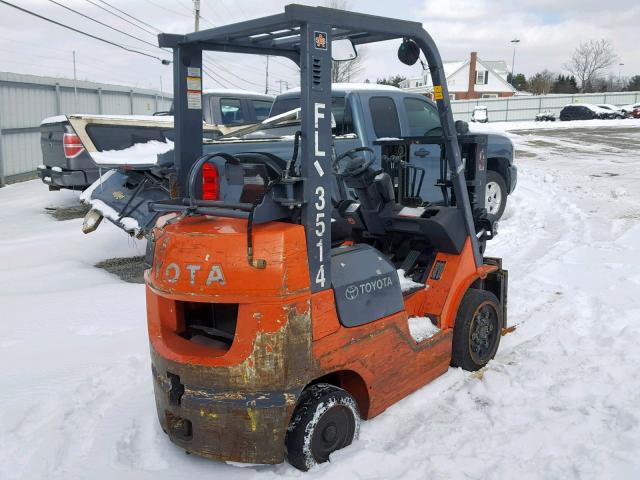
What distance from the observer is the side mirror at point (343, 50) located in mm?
3115

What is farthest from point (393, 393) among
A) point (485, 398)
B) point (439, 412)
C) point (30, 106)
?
point (30, 106)

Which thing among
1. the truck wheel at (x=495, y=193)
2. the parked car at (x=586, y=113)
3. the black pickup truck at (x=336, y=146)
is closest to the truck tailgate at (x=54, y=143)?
the black pickup truck at (x=336, y=146)

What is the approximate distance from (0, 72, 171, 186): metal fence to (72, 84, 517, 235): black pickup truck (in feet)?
24.7

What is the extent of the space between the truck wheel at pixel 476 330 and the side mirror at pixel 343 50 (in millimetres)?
1859

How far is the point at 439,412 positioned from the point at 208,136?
6398mm

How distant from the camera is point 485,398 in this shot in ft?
12.0

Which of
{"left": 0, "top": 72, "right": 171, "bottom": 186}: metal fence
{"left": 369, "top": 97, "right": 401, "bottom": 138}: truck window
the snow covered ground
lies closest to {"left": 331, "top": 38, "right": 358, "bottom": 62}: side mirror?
the snow covered ground

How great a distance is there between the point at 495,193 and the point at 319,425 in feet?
21.8

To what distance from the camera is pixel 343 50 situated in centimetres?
315

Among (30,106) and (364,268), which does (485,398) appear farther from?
(30,106)

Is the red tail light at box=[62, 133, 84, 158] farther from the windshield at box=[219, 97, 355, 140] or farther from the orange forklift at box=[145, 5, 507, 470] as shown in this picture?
the orange forklift at box=[145, 5, 507, 470]

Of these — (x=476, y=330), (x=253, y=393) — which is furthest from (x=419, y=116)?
(x=253, y=393)

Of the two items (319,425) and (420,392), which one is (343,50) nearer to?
(319,425)

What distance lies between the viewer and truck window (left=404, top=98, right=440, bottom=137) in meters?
7.75
